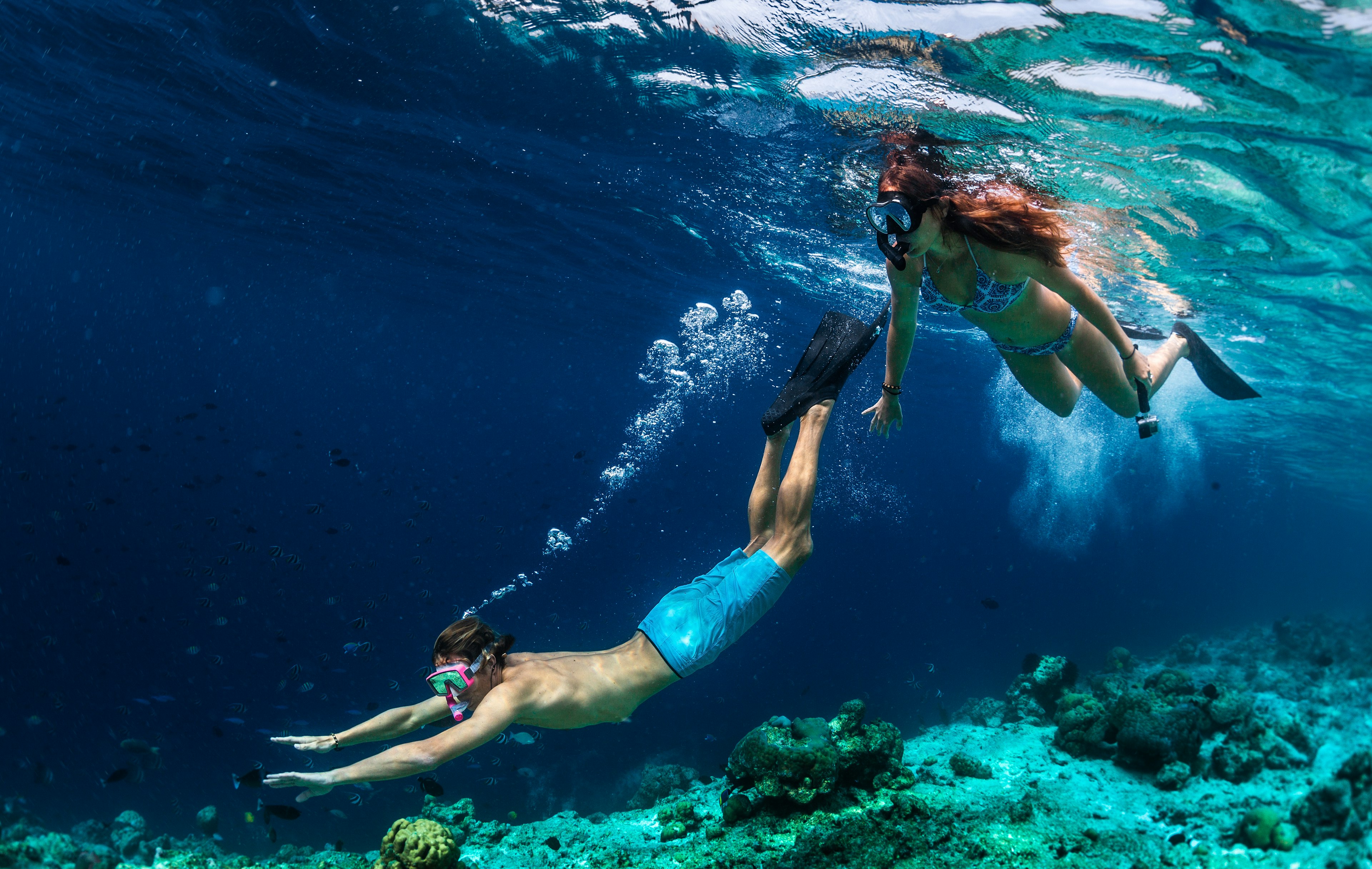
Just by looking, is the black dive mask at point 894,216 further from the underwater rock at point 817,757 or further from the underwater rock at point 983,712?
the underwater rock at point 983,712

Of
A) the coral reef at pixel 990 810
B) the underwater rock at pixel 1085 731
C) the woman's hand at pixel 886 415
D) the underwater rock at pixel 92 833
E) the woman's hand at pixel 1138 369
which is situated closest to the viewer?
the coral reef at pixel 990 810

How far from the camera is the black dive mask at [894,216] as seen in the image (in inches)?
172

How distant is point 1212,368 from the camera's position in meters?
7.41

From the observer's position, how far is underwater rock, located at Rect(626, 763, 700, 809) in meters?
12.9

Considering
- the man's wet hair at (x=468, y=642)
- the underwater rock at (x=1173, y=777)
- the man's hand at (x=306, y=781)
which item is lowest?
the underwater rock at (x=1173, y=777)

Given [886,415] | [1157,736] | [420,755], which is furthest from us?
[1157,736]

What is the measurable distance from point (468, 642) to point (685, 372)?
173 feet

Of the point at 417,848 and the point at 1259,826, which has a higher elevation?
the point at 1259,826

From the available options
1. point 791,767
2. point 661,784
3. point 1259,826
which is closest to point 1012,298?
point 1259,826

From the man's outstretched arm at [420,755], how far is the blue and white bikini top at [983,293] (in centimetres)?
465

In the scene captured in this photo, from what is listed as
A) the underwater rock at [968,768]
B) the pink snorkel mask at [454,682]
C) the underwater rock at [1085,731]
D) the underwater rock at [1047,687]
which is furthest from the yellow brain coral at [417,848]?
the underwater rock at [1047,687]

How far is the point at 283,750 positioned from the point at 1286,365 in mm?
34422

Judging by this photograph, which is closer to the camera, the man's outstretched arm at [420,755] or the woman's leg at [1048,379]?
the man's outstretched arm at [420,755]

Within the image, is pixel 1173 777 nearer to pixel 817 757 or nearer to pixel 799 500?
pixel 817 757
